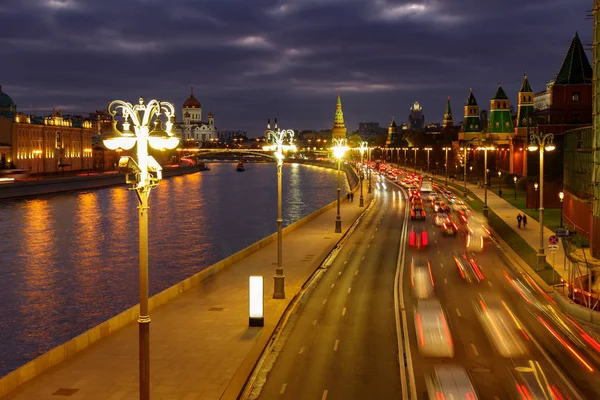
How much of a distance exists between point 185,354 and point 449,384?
311 inches

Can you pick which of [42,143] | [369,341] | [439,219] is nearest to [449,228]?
[439,219]

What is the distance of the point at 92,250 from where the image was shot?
186ft

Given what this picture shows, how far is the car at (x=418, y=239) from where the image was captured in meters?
45.5

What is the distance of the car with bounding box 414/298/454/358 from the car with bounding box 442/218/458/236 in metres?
24.5

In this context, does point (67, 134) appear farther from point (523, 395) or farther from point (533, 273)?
point (523, 395)

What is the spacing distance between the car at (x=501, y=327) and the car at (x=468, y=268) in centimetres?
434

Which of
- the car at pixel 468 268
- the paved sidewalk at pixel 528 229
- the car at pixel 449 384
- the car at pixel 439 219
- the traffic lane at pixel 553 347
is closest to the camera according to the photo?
the car at pixel 449 384

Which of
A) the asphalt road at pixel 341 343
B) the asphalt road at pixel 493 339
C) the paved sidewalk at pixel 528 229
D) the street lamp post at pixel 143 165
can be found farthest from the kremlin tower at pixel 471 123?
the street lamp post at pixel 143 165

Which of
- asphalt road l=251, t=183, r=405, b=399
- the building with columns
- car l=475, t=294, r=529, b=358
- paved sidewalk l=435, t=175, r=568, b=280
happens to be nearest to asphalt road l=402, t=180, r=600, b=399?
car l=475, t=294, r=529, b=358

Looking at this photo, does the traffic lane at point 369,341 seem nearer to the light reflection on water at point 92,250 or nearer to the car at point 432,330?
the car at point 432,330

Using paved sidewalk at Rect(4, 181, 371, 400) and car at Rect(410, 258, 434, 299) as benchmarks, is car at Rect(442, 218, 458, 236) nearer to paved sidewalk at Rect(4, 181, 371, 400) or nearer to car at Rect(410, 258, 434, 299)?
car at Rect(410, 258, 434, 299)

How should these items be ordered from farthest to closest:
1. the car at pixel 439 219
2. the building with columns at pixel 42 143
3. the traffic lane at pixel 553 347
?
the building with columns at pixel 42 143, the car at pixel 439 219, the traffic lane at pixel 553 347

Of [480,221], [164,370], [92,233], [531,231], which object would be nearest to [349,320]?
[164,370]

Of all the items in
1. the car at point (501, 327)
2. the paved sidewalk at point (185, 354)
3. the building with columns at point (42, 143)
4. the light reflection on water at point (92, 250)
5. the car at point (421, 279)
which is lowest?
the light reflection on water at point (92, 250)
